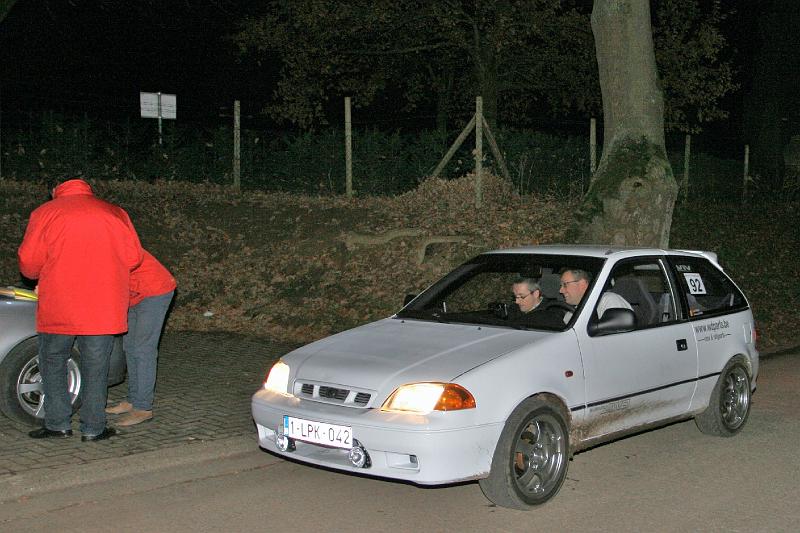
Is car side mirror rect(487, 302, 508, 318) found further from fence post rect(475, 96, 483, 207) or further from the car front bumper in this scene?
fence post rect(475, 96, 483, 207)

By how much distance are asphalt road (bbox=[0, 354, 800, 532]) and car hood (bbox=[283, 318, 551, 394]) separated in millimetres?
814

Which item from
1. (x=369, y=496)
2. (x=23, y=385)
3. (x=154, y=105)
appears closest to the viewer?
(x=369, y=496)

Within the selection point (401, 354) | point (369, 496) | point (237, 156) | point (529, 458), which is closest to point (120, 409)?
point (369, 496)

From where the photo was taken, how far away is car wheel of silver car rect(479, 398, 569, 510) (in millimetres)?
5648

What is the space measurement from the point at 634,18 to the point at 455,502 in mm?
7959

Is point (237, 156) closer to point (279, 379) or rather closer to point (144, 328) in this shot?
point (144, 328)

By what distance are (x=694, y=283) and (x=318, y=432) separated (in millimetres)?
3389

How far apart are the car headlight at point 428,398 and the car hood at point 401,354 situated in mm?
46

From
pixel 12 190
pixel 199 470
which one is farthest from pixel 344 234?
pixel 199 470

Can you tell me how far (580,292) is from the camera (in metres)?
6.89

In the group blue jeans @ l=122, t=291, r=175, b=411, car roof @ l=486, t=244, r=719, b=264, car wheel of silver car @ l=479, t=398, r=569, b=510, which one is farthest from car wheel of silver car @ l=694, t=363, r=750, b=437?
blue jeans @ l=122, t=291, r=175, b=411

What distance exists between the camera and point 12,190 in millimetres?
14891

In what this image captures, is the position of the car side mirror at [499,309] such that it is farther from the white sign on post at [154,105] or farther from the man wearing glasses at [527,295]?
the white sign on post at [154,105]

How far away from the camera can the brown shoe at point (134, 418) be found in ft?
24.0
